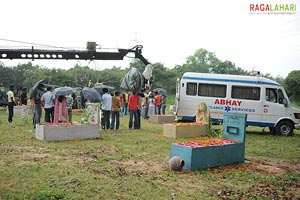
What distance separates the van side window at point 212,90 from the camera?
52.4 feet

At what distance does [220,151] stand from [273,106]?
8402 millimetres

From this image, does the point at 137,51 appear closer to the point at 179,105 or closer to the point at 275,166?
the point at 179,105

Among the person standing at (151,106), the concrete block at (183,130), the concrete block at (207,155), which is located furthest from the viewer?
the person standing at (151,106)

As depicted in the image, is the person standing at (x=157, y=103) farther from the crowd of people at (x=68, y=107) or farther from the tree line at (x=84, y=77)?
the tree line at (x=84, y=77)

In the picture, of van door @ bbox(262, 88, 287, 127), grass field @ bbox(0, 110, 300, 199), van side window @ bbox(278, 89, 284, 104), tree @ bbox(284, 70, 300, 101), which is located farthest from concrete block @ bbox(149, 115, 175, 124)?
tree @ bbox(284, 70, 300, 101)

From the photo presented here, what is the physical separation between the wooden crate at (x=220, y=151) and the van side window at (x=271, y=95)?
7.26 metres

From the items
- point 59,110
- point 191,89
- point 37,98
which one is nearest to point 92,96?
point 59,110

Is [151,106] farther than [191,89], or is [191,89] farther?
[151,106]

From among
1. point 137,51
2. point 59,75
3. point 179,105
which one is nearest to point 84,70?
point 59,75

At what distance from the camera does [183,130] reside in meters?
13.4

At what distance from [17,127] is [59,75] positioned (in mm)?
31857

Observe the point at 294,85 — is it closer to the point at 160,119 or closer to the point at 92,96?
the point at 160,119

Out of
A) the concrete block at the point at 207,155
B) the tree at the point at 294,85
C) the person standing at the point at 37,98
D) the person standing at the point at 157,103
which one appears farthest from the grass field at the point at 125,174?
the tree at the point at 294,85

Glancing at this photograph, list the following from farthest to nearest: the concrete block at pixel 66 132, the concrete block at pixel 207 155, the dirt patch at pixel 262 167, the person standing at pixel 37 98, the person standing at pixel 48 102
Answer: the person standing at pixel 37 98
the person standing at pixel 48 102
the concrete block at pixel 66 132
the dirt patch at pixel 262 167
the concrete block at pixel 207 155
